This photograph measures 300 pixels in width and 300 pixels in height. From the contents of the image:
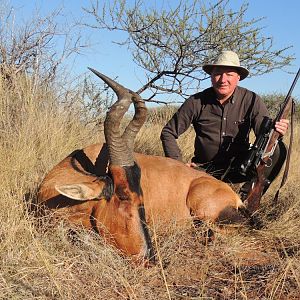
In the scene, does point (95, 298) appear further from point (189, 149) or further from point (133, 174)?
point (189, 149)

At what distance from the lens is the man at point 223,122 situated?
5.79 metres

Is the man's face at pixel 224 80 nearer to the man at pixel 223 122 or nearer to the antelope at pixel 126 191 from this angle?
the man at pixel 223 122

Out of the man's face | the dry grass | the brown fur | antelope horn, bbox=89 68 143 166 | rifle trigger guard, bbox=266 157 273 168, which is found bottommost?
the dry grass

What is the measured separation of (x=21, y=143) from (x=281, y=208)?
10.8 ft

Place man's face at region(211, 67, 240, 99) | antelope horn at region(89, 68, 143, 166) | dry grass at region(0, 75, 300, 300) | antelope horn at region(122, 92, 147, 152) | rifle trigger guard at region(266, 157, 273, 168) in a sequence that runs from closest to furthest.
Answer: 1. dry grass at region(0, 75, 300, 300)
2. antelope horn at region(89, 68, 143, 166)
3. antelope horn at region(122, 92, 147, 152)
4. rifle trigger guard at region(266, 157, 273, 168)
5. man's face at region(211, 67, 240, 99)

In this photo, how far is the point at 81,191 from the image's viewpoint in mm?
3662

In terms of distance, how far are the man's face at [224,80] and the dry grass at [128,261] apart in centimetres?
147

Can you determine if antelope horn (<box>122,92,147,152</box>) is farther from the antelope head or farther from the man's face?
the man's face

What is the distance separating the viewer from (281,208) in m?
5.41

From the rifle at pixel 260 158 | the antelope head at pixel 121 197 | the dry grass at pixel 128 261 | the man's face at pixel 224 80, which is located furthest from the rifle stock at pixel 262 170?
the antelope head at pixel 121 197

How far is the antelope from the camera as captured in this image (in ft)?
11.9

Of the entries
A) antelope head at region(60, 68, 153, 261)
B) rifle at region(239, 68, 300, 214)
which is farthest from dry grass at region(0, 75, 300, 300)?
rifle at region(239, 68, 300, 214)

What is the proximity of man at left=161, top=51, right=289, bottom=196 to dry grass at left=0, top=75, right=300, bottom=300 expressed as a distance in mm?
668

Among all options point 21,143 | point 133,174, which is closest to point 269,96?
point 21,143
